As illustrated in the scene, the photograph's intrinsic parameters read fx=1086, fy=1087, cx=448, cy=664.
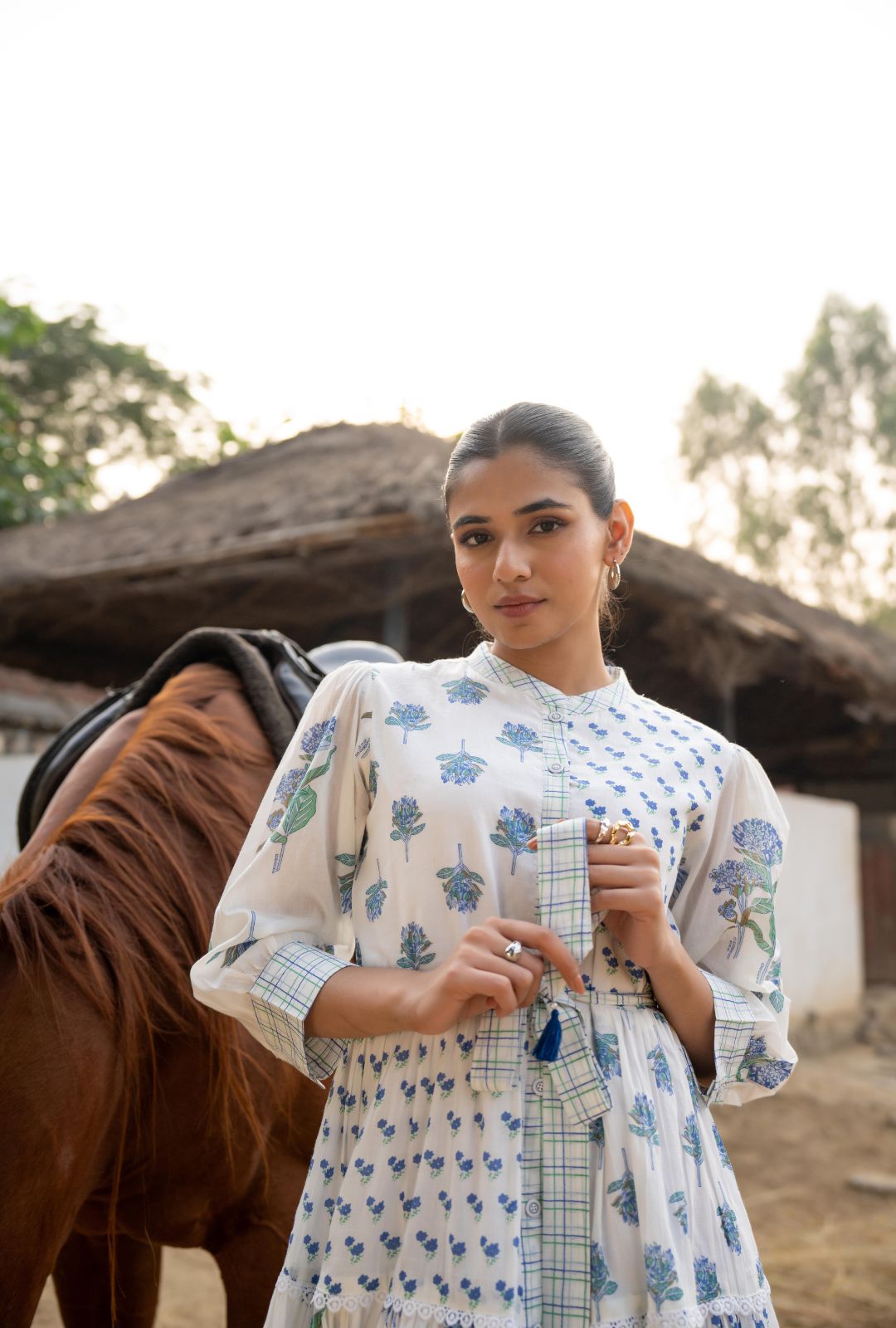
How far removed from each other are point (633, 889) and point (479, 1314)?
0.37 m

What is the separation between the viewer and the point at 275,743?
6.18 feet

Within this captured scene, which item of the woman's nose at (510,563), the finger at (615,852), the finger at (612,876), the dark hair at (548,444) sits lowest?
the finger at (612,876)

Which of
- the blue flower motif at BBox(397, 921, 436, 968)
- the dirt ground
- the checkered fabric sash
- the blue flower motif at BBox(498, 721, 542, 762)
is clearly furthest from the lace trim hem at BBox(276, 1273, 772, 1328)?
the dirt ground

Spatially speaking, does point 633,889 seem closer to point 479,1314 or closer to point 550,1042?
point 550,1042

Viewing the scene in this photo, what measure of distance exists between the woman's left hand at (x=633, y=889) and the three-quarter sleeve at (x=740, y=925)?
117 mm

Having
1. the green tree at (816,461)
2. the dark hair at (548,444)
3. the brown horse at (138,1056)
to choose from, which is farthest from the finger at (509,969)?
the green tree at (816,461)

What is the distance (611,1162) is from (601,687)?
480 mm

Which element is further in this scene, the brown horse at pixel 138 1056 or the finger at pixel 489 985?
the brown horse at pixel 138 1056

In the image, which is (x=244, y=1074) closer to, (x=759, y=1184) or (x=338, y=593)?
(x=759, y=1184)

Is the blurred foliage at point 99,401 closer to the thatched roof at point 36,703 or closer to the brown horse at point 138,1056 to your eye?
the thatched roof at point 36,703

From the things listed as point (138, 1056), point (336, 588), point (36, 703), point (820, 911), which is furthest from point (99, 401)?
point (138, 1056)

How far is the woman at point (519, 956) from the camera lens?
0.92 meters

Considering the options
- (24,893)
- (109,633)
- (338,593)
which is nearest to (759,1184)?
(338,593)

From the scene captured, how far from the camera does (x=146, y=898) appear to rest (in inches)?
58.3
